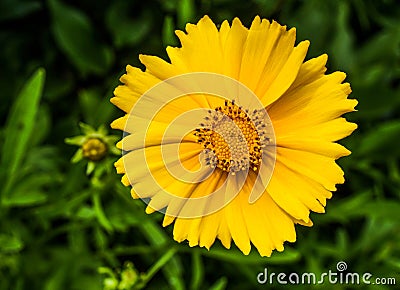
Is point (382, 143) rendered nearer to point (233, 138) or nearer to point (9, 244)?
point (233, 138)

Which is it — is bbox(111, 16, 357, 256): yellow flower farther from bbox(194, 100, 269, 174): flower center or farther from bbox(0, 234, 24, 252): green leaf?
bbox(0, 234, 24, 252): green leaf

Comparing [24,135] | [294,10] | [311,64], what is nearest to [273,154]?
[311,64]

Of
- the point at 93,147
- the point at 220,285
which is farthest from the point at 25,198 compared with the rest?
the point at 220,285

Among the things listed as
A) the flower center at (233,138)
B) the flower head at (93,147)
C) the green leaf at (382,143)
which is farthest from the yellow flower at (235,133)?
the green leaf at (382,143)

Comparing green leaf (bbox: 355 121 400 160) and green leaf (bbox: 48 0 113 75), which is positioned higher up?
green leaf (bbox: 48 0 113 75)

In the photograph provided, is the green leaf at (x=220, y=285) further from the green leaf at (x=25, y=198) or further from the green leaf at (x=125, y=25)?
the green leaf at (x=125, y=25)

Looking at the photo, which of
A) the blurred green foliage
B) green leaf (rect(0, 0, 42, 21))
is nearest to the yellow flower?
the blurred green foliage
